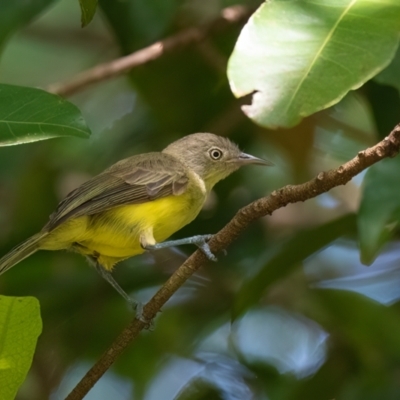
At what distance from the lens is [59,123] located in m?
2.33

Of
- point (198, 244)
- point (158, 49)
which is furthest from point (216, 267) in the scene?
point (198, 244)

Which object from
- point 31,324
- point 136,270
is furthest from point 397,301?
point 31,324

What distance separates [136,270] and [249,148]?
1021mm

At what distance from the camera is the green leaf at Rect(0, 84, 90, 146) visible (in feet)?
7.56

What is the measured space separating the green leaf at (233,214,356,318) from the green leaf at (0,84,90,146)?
120 centimetres

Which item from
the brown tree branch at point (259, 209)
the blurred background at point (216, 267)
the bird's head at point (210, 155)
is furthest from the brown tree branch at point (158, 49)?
the brown tree branch at point (259, 209)

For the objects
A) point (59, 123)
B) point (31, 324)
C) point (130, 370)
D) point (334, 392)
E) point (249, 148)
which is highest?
point (59, 123)

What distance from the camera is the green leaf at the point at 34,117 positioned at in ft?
7.56

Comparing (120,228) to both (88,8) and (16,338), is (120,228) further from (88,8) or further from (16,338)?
(16,338)

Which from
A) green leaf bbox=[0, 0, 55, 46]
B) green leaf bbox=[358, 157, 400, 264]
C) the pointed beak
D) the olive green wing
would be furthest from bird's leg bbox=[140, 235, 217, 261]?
green leaf bbox=[0, 0, 55, 46]

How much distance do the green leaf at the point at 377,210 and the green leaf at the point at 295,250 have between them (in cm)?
63

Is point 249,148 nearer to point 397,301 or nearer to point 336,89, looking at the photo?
point 397,301

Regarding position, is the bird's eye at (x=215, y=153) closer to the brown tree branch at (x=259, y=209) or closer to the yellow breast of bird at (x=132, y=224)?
the yellow breast of bird at (x=132, y=224)

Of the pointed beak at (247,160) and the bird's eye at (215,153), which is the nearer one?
the pointed beak at (247,160)
